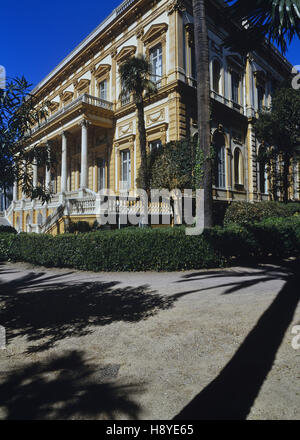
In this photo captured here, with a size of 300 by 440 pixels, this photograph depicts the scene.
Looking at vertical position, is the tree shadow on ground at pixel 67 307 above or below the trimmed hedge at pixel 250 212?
below

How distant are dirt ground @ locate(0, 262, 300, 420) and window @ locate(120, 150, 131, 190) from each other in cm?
1298

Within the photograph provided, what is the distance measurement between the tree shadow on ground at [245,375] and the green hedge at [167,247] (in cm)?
373

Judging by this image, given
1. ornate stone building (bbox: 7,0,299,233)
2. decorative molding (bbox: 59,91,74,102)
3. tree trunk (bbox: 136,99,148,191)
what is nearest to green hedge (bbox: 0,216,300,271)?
ornate stone building (bbox: 7,0,299,233)

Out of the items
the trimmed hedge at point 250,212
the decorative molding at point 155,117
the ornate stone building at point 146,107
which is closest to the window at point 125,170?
the ornate stone building at point 146,107

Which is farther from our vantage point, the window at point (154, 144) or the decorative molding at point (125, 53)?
the decorative molding at point (125, 53)

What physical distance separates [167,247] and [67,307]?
3.91m

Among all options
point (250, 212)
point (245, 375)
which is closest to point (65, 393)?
point (245, 375)

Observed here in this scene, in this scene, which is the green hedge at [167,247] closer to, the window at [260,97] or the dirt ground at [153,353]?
the dirt ground at [153,353]

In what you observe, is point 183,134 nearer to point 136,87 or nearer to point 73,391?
point 136,87

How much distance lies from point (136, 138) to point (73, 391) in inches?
661

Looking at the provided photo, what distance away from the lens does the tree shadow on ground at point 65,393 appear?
7.22ft

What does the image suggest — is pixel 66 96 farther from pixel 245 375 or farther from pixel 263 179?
pixel 245 375
